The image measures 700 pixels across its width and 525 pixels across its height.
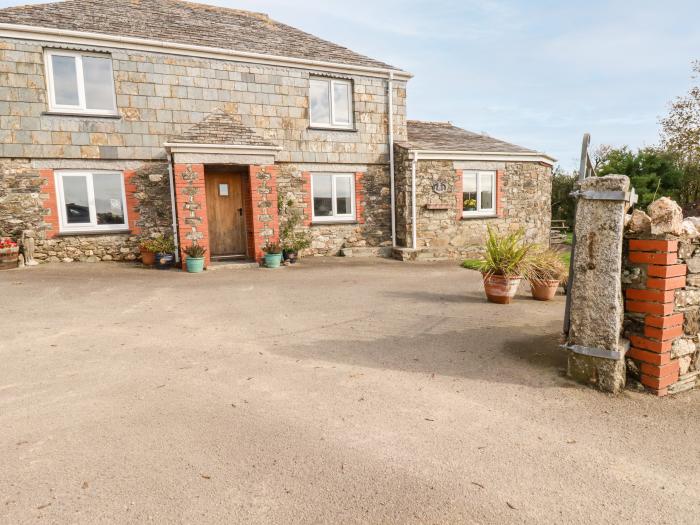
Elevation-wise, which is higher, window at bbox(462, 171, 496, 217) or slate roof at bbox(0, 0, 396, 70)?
slate roof at bbox(0, 0, 396, 70)

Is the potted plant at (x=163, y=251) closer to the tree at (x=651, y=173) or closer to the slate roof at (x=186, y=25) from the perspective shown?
the slate roof at (x=186, y=25)

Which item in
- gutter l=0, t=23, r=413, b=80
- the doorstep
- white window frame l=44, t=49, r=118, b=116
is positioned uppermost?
gutter l=0, t=23, r=413, b=80

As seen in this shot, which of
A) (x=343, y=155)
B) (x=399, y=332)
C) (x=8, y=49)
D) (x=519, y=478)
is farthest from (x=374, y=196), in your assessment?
(x=519, y=478)

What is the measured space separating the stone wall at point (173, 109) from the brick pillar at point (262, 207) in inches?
50.1

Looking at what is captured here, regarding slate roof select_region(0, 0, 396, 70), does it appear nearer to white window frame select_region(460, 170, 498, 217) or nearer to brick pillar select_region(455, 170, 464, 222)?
brick pillar select_region(455, 170, 464, 222)

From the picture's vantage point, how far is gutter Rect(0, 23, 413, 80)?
30.3 feet

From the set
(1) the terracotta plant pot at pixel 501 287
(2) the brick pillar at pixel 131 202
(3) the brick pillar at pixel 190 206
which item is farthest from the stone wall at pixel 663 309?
(2) the brick pillar at pixel 131 202

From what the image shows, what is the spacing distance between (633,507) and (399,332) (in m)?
3.04

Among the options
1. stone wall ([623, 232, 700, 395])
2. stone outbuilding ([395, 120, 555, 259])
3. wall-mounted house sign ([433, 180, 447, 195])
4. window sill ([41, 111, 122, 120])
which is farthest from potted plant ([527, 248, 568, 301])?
window sill ([41, 111, 122, 120])

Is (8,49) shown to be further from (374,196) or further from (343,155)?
(374,196)

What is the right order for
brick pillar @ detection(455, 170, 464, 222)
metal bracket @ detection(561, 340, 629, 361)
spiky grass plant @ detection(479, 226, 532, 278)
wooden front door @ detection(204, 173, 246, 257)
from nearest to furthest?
metal bracket @ detection(561, 340, 629, 361) < spiky grass plant @ detection(479, 226, 532, 278) < wooden front door @ detection(204, 173, 246, 257) < brick pillar @ detection(455, 170, 464, 222)

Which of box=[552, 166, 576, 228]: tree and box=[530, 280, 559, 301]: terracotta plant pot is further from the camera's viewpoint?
box=[552, 166, 576, 228]: tree

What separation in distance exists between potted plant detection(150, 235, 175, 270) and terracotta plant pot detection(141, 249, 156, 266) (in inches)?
5.5

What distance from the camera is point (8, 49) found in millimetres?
9203
